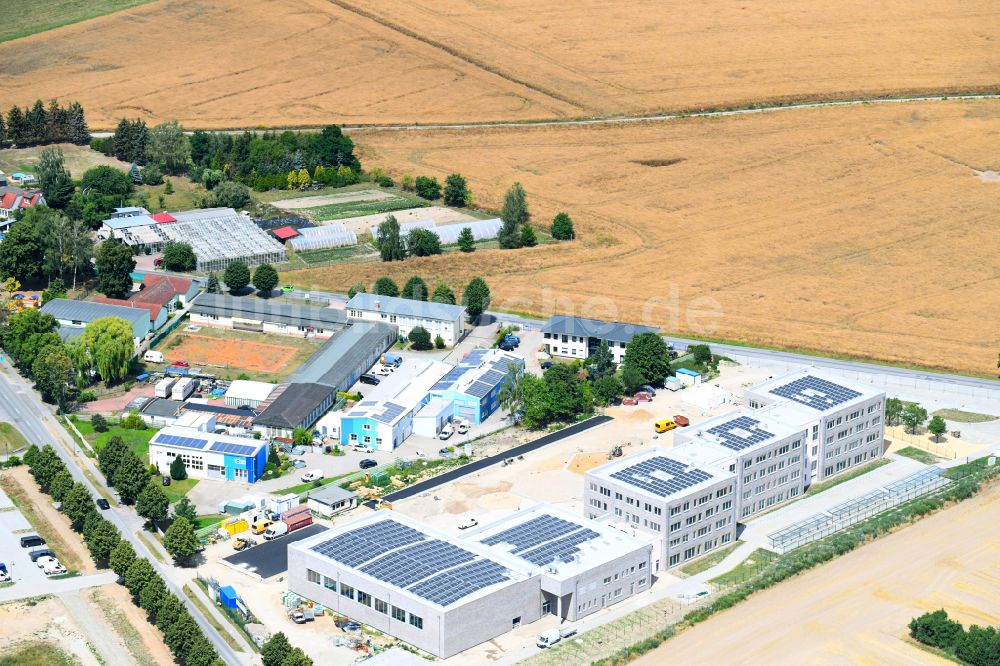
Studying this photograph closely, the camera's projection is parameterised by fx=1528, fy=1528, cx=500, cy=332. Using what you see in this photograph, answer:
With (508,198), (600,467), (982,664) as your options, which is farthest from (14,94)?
(982,664)

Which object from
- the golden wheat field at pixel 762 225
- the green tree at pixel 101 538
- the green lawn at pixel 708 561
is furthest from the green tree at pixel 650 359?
the green tree at pixel 101 538

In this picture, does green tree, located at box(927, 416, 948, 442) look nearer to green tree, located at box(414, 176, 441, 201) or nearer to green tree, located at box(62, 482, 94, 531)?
green tree, located at box(62, 482, 94, 531)

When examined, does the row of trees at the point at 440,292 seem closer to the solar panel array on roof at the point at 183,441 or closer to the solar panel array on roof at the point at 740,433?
the solar panel array on roof at the point at 183,441

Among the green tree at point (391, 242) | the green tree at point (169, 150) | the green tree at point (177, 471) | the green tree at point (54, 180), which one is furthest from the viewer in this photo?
the green tree at point (169, 150)

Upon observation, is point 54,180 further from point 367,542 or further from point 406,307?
point 367,542

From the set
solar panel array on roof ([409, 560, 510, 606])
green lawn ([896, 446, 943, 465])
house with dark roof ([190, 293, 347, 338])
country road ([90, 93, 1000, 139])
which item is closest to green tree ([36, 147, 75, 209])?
country road ([90, 93, 1000, 139])

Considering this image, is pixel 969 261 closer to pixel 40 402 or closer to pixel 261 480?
pixel 261 480

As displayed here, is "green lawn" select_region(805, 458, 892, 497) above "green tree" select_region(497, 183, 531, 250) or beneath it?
beneath
